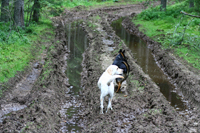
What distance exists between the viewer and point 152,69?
13625mm

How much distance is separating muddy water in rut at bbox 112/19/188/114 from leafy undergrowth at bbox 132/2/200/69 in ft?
4.34

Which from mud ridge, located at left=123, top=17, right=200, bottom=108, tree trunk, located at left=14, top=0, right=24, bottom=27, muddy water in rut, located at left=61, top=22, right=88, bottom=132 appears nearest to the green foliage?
tree trunk, located at left=14, top=0, right=24, bottom=27

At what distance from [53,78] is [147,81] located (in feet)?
14.1

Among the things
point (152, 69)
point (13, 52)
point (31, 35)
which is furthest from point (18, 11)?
point (152, 69)

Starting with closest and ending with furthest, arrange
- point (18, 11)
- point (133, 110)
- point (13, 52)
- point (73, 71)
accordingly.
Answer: point (133, 110) → point (13, 52) → point (73, 71) → point (18, 11)

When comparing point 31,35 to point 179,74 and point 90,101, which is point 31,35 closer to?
point 90,101

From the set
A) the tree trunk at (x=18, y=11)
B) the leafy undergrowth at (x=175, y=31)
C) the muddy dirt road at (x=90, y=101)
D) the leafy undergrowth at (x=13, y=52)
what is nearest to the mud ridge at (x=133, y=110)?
the muddy dirt road at (x=90, y=101)

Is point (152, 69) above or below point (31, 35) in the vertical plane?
below

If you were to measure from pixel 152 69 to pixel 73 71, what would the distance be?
4635 mm

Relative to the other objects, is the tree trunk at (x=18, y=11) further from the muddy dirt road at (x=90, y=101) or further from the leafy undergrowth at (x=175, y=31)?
the leafy undergrowth at (x=175, y=31)

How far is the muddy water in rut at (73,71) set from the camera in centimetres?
811

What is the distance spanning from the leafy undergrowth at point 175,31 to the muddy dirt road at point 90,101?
1157mm

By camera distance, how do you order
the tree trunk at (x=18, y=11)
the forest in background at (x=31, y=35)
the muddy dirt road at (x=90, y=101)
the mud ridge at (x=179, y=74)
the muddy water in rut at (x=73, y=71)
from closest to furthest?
the muddy dirt road at (x=90, y=101)
the muddy water in rut at (x=73, y=71)
the mud ridge at (x=179, y=74)
the forest in background at (x=31, y=35)
the tree trunk at (x=18, y=11)

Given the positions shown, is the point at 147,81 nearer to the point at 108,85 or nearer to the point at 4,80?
the point at 108,85
